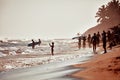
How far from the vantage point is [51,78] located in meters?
11.6

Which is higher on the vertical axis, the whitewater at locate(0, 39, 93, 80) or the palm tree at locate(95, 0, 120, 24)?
the palm tree at locate(95, 0, 120, 24)

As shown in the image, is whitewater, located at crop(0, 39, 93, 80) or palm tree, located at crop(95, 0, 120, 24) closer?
whitewater, located at crop(0, 39, 93, 80)

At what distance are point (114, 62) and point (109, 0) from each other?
37.0m

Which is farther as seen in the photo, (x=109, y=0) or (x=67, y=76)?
(x=109, y=0)

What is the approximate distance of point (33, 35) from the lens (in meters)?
95.6

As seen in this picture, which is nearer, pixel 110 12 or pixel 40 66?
pixel 40 66

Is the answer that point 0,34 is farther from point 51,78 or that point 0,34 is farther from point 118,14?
point 51,78

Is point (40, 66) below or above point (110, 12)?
below

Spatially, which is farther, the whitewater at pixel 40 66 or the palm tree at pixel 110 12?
the palm tree at pixel 110 12

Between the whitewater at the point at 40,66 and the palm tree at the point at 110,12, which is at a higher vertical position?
the palm tree at the point at 110,12

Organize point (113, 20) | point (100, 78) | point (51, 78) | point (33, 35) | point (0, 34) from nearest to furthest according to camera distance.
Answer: point (100, 78)
point (51, 78)
point (113, 20)
point (0, 34)
point (33, 35)

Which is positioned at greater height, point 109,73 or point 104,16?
point 104,16

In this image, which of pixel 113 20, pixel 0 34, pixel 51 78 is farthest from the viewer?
pixel 0 34

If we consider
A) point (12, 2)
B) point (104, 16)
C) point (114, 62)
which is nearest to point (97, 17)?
point (104, 16)
